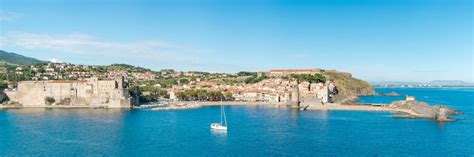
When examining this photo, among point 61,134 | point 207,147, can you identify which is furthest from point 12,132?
point 207,147

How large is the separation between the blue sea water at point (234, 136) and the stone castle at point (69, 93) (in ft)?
30.7

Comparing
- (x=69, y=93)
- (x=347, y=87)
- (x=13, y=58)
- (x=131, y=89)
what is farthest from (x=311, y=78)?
(x=13, y=58)

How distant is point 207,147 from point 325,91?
3180 centimetres

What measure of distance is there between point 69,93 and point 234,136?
83.2 ft

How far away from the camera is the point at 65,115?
115 feet

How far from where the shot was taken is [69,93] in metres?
44.3

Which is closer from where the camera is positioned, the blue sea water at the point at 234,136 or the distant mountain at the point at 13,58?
the blue sea water at the point at 234,136

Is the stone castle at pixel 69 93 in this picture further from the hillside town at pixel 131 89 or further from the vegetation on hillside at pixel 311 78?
the vegetation on hillside at pixel 311 78

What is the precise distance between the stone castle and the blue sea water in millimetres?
9350

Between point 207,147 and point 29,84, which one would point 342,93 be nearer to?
point 29,84

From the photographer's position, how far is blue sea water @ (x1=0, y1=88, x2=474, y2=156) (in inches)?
803

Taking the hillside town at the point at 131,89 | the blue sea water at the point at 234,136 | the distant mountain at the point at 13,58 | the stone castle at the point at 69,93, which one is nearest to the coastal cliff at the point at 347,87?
the hillside town at the point at 131,89

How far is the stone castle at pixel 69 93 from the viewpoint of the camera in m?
43.5

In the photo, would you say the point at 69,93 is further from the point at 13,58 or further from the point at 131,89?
the point at 13,58
